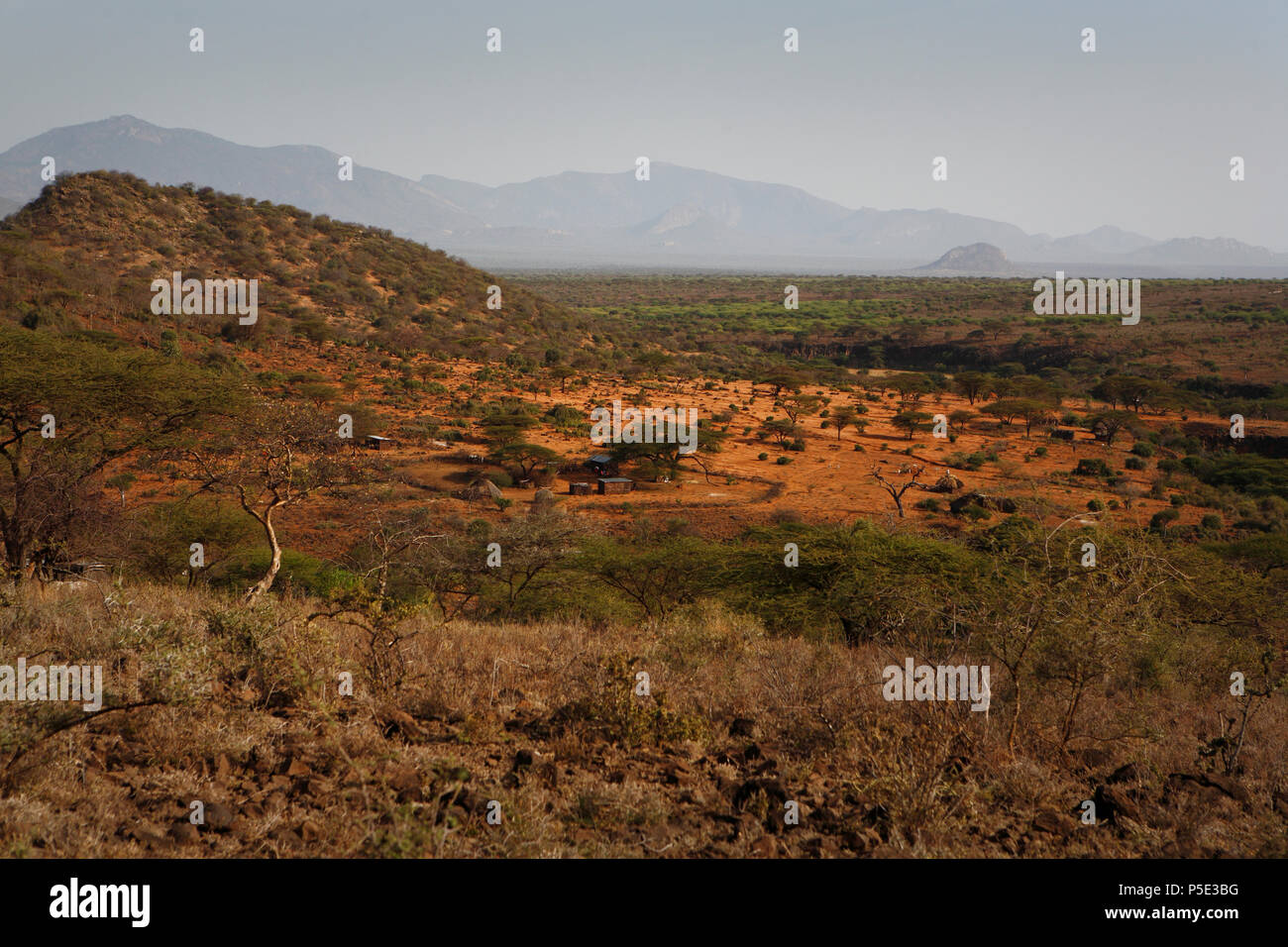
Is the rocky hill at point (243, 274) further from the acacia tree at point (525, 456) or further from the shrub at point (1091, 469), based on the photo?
the shrub at point (1091, 469)

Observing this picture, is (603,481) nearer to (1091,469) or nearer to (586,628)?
(586,628)

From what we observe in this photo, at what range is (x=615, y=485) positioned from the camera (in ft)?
74.1

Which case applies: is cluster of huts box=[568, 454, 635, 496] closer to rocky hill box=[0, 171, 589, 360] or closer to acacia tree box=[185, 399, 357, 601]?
acacia tree box=[185, 399, 357, 601]

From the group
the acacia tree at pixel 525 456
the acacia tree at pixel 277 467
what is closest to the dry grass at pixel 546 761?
the acacia tree at pixel 277 467

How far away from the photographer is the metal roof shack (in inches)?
880

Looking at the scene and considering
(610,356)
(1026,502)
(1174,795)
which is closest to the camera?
(1174,795)

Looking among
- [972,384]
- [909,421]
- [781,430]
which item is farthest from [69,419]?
[972,384]

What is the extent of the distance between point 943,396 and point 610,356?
66.9 feet

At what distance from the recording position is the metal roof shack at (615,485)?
22.4 meters

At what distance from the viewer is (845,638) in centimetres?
1007
